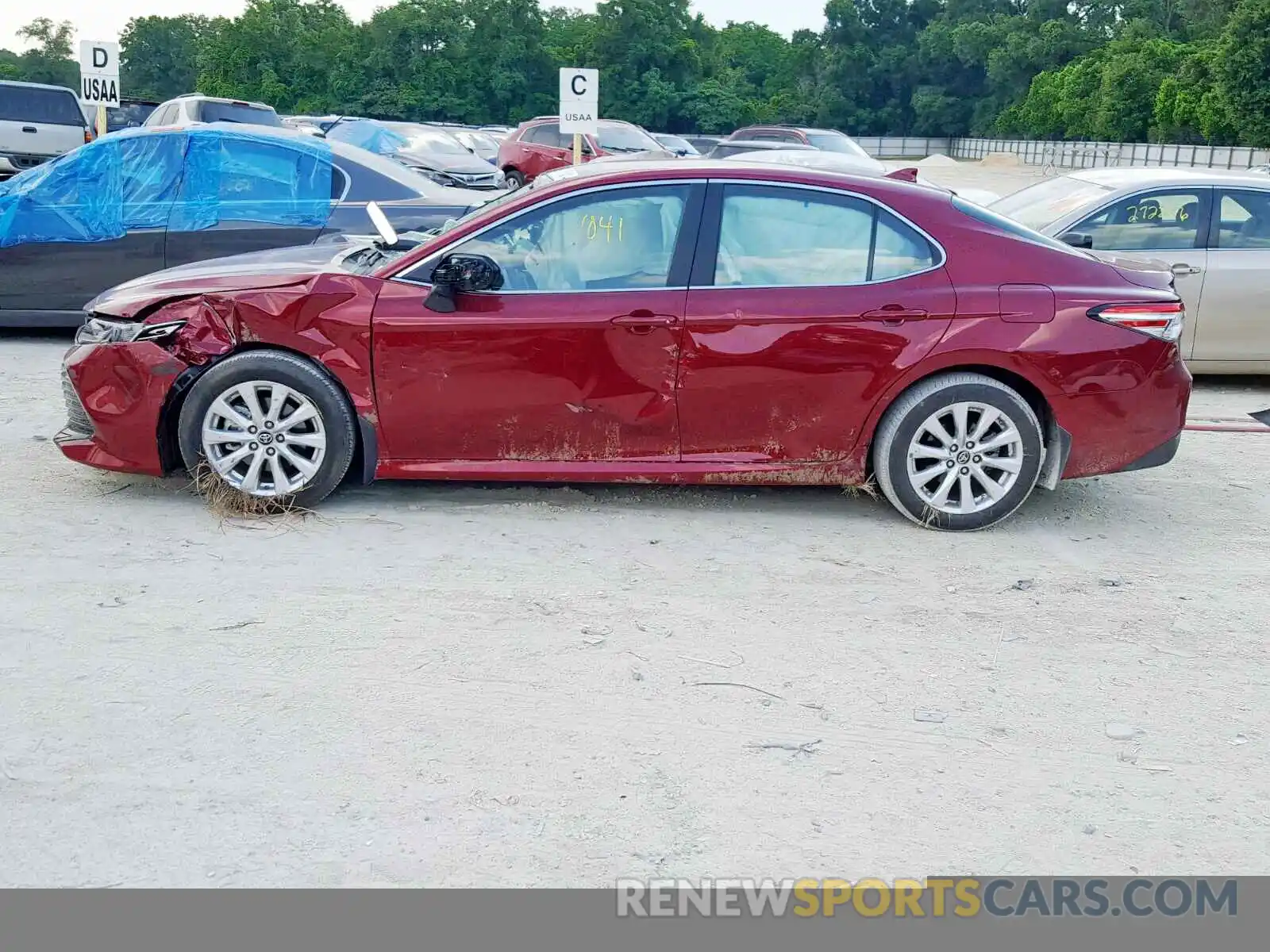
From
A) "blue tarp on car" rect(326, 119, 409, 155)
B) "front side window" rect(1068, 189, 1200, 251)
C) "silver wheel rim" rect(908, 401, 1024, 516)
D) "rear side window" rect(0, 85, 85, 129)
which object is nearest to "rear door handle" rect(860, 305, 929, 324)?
"silver wheel rim" rect(908, 401, 1024, 516)

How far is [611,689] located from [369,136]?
17962mm

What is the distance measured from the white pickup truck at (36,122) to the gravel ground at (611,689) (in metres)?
17.5

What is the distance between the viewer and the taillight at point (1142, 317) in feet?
19.0

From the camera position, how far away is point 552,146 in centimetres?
2334

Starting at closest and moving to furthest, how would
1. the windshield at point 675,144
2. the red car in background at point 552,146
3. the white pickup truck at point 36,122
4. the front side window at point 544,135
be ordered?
the white pickup truck at point 36,122, the red car in background at point 552,146, the front side window at point 544,135, the windshield at point 675,144

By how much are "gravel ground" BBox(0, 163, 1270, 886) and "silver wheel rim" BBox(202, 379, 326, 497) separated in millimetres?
256

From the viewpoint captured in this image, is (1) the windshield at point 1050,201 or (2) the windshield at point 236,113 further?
(2) the windshield at point 236,113

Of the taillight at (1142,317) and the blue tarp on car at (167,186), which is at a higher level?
the blue tarp on car at (167,186)

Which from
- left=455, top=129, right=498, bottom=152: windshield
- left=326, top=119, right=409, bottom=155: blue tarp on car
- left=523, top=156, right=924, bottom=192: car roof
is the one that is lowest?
left=523, top=156, right=924, bottom=192: car roof

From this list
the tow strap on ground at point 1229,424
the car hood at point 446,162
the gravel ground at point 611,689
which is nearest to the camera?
the gravel ground at point 611,689

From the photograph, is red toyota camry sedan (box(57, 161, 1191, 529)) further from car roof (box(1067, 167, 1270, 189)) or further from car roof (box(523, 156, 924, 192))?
car roof (box(1067, 167, 1270, 189))

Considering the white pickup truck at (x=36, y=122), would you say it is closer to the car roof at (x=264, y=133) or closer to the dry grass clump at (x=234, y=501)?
the car roof at (x=264, y=133)

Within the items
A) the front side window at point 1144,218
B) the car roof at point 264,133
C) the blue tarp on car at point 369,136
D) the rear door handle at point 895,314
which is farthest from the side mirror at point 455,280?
the blue tarp on car at point 369,136

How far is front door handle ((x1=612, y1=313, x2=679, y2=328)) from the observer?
568cm
